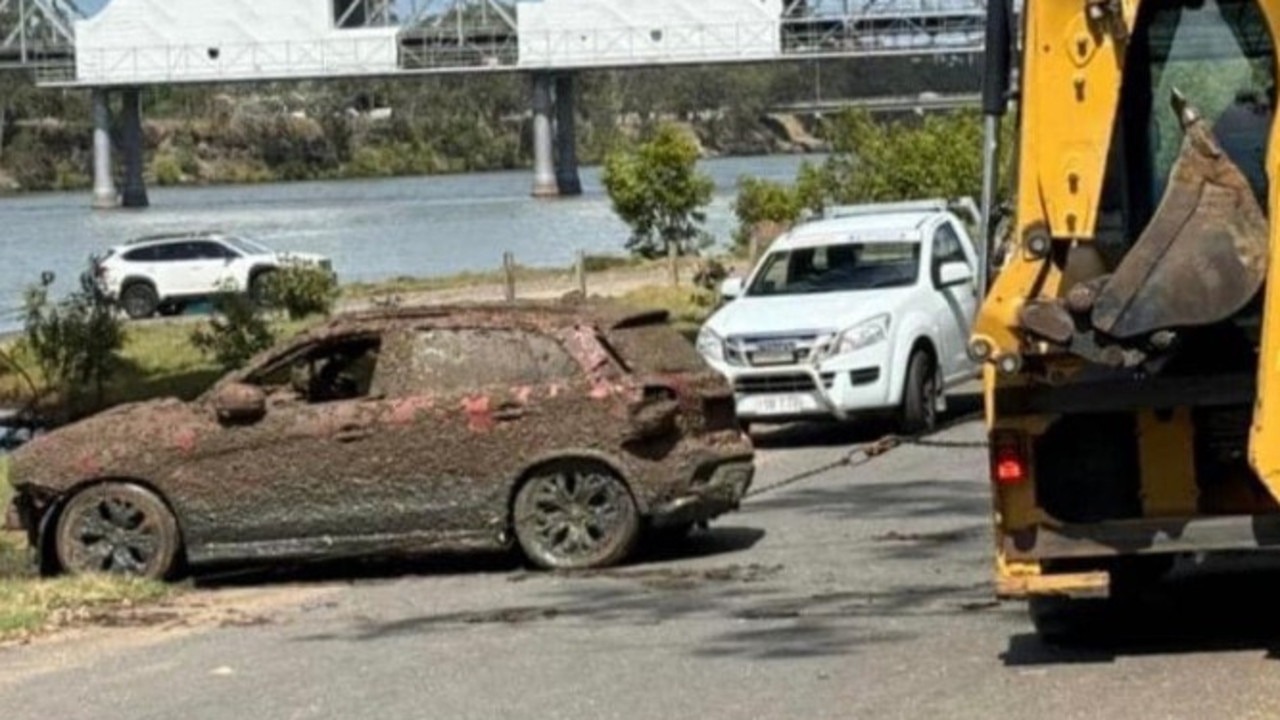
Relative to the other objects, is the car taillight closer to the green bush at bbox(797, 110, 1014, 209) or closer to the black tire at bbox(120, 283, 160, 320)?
the green bush at bbox(797, 110, 1014, 209)

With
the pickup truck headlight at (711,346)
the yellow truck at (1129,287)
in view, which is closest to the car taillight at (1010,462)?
the yellow truck at (1129,287)

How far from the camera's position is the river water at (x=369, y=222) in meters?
67.2

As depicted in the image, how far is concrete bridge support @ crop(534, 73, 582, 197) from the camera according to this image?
114 m

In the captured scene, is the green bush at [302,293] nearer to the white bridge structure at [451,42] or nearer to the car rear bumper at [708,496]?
the car rear bumper at [708,496]

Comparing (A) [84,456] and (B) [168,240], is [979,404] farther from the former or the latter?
(B) [168,240]

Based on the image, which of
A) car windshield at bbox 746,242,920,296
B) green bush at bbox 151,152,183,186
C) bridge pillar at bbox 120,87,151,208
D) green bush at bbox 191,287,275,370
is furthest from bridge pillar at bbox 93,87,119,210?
car windshield at bbox 746,242,920,296

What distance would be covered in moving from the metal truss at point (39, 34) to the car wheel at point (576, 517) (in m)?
112

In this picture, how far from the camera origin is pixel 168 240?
170ft

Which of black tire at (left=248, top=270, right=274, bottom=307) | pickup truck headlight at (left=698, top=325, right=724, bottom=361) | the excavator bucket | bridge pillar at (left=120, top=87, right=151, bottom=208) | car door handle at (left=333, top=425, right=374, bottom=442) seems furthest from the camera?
bridge pillar at (left=120, top=87, right=151, bottom=208)

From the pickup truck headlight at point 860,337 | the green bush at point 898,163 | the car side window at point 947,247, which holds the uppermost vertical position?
the green bush at point 898,163

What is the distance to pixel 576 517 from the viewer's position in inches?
611

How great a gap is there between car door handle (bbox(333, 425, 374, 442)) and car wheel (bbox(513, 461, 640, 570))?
91cm

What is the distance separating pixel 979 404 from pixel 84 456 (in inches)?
422

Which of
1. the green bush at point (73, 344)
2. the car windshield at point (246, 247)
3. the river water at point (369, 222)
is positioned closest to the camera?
the green bush at point (73, 344)
